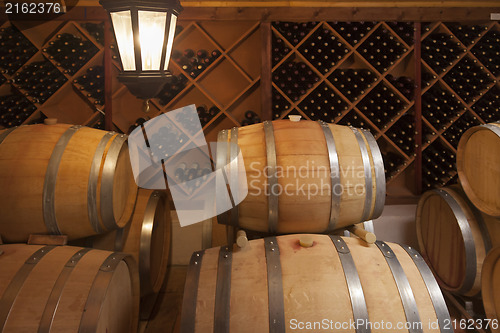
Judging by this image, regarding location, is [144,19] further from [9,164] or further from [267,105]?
[267,105]

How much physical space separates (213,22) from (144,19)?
2173 millimetres

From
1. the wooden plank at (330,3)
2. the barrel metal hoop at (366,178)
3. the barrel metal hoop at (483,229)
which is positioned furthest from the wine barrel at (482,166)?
the wooden plank at (330,3)

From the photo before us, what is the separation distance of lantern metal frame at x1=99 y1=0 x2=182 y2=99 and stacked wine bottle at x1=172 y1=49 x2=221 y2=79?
1.78m

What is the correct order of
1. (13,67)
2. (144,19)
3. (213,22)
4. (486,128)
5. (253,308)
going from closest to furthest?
(253,308) → (144,19) → (486,128) → (13,67) → (213,22)

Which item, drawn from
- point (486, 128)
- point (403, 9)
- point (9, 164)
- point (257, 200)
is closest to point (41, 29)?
point (9, 164)

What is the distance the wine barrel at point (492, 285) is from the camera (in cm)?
232

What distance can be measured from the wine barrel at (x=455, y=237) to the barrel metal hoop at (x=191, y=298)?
1.88 meters

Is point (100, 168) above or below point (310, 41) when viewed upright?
below

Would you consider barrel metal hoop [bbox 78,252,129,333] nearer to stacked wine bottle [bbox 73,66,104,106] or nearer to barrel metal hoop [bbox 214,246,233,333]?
barrel metal hoop [bbox 214,246,233,333]

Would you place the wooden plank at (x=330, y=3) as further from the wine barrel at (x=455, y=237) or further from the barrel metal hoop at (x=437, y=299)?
the barrel metal hoop at (x=437, y=299)

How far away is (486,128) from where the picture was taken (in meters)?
2.48

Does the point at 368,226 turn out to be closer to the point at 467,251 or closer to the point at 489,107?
the point at 467,251

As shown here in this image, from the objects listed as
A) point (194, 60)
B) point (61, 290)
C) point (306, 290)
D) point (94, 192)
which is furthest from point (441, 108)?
point (61, 290)

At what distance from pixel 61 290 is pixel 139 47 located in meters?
1.12
